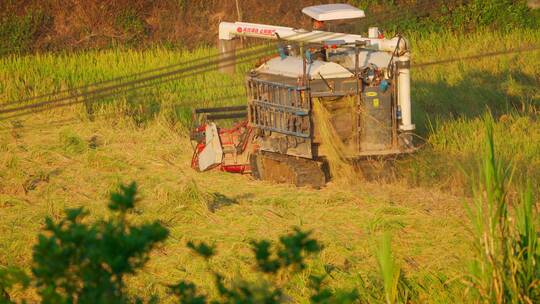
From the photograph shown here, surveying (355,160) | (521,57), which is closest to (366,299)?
(355,160)

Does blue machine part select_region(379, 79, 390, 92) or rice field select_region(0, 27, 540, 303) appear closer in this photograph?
rice field select_region(0, 27, 540, 303)

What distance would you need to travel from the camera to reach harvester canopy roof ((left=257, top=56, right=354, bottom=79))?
11.3 m

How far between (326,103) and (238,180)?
1.46 m

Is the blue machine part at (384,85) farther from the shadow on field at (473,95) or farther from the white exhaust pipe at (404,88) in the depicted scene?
the shadow on field at (473,95)

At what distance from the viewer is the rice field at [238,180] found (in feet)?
29.1

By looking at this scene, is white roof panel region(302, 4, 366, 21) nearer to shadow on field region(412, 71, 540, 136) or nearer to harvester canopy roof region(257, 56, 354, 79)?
harvester canopy roof region(257, 56, 354, 79)

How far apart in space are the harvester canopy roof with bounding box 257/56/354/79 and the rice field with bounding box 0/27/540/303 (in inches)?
46.7

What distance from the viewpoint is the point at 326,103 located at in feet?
37.4

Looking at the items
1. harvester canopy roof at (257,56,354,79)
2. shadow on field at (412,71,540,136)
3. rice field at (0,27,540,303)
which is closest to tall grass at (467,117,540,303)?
rice field at (0,27,540,303)

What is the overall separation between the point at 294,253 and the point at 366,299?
9.92 feet

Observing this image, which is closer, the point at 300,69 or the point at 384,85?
the point at 384,85

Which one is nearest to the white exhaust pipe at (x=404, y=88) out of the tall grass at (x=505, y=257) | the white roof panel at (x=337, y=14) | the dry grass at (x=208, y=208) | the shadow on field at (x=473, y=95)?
the dry grass at (x=208, y=208)

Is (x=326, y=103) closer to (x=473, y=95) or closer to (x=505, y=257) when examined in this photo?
(x=473, y=95)

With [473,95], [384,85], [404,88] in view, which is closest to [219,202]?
[384,85]
